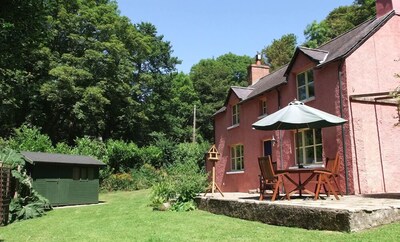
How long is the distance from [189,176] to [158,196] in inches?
58.3

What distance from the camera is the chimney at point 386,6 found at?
13984 millimetres

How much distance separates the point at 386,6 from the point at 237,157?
431 inches

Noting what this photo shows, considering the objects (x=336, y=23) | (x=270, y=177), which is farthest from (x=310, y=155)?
(x=336, y=23)

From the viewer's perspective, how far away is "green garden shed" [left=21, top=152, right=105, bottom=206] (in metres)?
18.5

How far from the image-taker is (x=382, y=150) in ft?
41.7

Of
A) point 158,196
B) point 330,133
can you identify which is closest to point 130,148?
point 158,196

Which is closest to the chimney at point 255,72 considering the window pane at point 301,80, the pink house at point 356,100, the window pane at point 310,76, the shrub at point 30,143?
the pink house at point 356,100

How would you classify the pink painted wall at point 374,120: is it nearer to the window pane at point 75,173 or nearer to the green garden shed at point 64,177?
the green garden shed at point 64,177

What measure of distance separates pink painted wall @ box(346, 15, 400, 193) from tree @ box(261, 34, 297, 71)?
32648 millimetres

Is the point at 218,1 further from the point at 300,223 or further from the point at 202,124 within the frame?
the point at 202,124

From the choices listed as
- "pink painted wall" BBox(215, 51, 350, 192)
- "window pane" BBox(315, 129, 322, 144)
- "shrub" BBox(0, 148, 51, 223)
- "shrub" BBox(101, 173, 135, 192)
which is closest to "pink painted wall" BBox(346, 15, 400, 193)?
"pink painted wall" BBox(215, 51, 350, 192)

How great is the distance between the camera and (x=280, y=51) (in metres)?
47.8

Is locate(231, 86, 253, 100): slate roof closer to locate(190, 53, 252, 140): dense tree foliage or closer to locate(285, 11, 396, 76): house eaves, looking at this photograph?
locate(285, 11, 396, 76): house eaves

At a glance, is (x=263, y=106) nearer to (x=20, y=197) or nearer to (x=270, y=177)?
(x=270, y=177)
